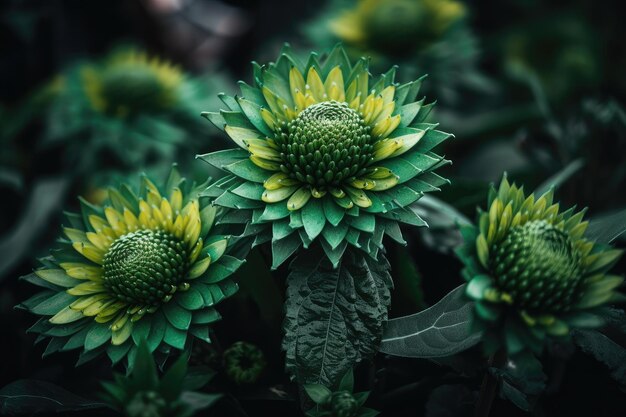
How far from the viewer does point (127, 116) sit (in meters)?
1.14

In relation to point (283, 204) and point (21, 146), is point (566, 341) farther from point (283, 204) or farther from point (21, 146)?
point (21, 146)

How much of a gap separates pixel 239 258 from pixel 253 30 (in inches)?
56.8

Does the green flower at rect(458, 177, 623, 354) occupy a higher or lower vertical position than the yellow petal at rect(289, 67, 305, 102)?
lower

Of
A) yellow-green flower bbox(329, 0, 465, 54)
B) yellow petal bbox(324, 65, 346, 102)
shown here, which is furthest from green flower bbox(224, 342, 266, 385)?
yellow-green flower bbox(329, 0, 465, 54)

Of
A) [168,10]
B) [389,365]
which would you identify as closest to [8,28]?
[168,10]

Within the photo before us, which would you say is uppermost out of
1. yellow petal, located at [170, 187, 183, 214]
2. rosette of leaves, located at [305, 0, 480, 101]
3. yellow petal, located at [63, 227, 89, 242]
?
rosette of leaves, located at [305, 0, 480, 101]

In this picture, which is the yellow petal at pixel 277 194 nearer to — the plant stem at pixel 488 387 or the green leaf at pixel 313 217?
the green leaf at pixel 313 217

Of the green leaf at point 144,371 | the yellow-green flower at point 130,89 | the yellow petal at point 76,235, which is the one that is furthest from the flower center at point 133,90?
the green leaf at point 144,371

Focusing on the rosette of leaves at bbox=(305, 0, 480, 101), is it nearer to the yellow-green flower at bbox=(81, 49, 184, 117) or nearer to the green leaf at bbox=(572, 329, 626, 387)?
the yellow-green flower at bbox=(81, 49, 184, 117)

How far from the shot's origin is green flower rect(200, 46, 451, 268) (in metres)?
0.62

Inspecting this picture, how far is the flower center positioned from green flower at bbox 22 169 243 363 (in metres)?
0.51

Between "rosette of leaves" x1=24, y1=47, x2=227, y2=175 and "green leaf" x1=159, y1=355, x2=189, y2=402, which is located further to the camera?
"rosette of leaves" x1=24, y1=47, x2=227, y2=175

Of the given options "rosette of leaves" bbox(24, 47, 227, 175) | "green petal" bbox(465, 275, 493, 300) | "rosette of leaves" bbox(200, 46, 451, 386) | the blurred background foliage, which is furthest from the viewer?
"rosette of leaves" bbox(24, 47, 227, 175)

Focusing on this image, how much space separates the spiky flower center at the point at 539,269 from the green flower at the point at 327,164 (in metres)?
0.10
